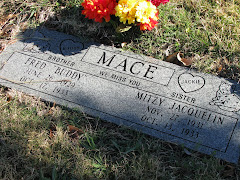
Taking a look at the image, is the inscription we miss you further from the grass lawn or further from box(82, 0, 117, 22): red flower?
box(82, 0, 117, 22): red flower

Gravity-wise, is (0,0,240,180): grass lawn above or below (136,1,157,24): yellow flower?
below

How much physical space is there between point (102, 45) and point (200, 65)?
3.32 ft

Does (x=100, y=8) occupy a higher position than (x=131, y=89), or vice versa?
(x=100, y=8)

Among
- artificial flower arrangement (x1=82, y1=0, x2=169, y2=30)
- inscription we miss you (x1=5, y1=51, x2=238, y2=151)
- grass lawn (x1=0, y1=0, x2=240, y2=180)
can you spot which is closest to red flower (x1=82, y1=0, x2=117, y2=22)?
artificial flower arrangement (x1=82, y1=0, x2=169, y2=30)

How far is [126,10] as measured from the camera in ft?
8.64

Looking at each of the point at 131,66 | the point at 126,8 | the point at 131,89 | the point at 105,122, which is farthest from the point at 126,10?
the point at 105,122

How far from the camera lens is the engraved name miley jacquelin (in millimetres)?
2639

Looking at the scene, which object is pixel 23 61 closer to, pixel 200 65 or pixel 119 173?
pixel 119 173

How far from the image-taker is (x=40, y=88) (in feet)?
8.50

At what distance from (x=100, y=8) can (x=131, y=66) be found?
64 centimetres

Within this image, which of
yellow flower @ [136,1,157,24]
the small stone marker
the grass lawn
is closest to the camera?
the grass lawn

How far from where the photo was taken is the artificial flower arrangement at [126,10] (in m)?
2.63

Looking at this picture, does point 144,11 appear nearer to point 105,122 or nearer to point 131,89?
point 131,89

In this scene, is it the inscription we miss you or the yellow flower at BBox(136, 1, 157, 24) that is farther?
the yellow flower at BBox(136, 1, 157, 24)
